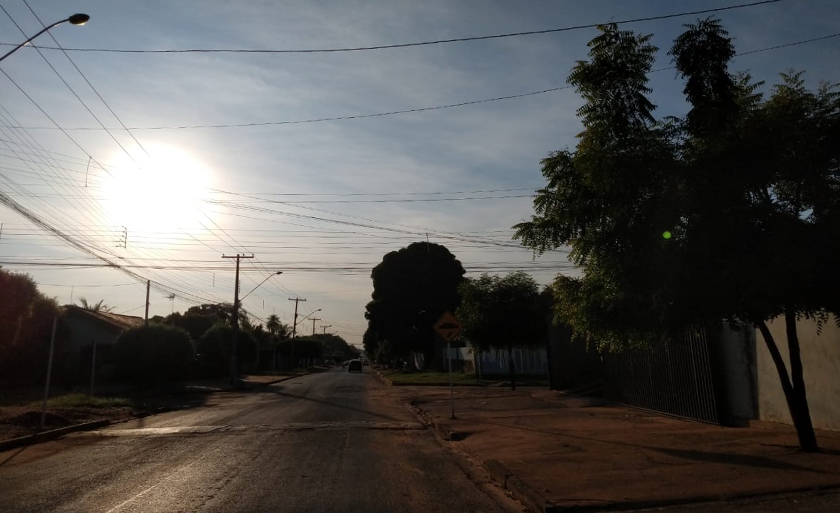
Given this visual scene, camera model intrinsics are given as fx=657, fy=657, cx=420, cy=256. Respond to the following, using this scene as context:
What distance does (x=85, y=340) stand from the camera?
46531 mm

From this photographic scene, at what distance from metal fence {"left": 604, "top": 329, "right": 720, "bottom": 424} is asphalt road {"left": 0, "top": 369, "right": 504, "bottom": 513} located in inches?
232

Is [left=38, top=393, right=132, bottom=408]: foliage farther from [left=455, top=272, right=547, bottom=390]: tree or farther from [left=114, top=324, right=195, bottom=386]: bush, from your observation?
[left=455, top=272, right=547, bottom=390]: tree

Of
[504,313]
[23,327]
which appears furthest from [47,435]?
[504,313]

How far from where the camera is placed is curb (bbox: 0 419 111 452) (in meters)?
13.5

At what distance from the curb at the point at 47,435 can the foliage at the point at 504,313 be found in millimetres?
17879

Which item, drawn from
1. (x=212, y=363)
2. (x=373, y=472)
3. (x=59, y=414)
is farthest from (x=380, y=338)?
(x=373, y=472)

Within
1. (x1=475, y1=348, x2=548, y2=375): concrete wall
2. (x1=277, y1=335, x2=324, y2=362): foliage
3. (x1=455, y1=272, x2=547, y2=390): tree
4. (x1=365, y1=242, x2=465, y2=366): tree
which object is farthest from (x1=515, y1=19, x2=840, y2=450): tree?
(x1=277, y1=335, x2=324, y2=362): foliage

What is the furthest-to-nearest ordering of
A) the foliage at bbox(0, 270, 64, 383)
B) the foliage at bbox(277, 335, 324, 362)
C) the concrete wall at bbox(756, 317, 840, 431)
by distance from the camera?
the foliage at bbox(277, 335, 324, 362) → the foliage at bbox(0, 270, 64, 383) → the concrete wall at bbox(756, 317, 840, 431)

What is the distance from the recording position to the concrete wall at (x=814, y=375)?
11.1 m

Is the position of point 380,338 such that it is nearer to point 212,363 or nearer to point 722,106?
point 212,363

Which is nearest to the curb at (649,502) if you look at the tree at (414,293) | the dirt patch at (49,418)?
the dirt patch at (49,418)

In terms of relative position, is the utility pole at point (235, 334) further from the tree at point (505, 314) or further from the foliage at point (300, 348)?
the foliage at point (300, 348)

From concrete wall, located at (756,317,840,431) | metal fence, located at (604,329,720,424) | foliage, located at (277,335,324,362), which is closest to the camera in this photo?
concrete wall, located at (756,317,840,431)

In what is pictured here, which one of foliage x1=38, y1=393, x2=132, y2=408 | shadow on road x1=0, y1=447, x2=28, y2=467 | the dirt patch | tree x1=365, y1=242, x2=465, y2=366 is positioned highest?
tree x1=365, y1=242, x2=465, y2=366
